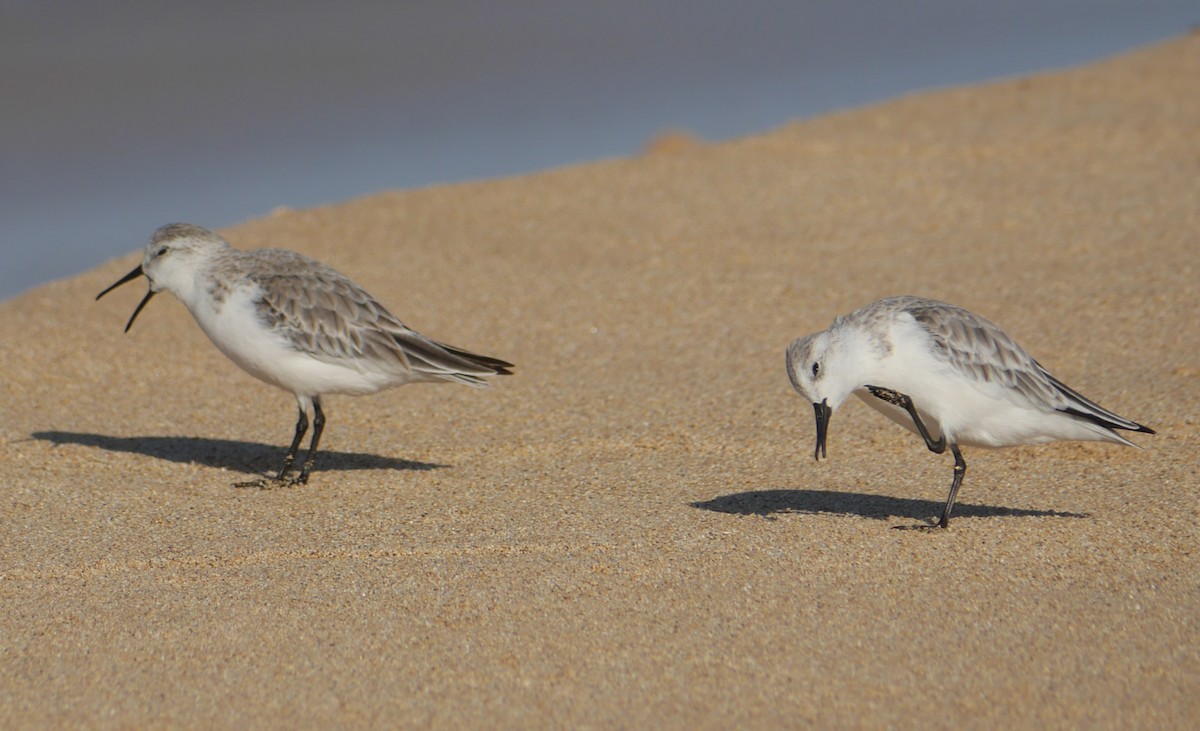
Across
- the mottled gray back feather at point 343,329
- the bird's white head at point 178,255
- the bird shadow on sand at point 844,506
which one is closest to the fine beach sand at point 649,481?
the bird shadow on sand at point 844,506

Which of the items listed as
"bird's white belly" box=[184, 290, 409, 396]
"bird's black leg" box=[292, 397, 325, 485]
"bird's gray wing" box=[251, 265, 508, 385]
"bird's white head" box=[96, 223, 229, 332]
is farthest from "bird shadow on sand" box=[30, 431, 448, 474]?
"bird's white head" box=[96, 223, 229, 332]

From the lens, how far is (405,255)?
34.2 ft

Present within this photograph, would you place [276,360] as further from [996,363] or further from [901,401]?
[996,363]

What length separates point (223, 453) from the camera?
24.8ft

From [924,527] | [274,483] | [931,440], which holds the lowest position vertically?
[274,483]

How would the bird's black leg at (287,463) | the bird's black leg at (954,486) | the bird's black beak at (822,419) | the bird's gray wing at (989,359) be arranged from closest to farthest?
the bird's black beak at (822,419) → the bird's gray wing at (989,359) → the bird's black leg at (954,486) → the bird's black leg at (287,463)

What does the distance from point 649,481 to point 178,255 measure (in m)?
2.80

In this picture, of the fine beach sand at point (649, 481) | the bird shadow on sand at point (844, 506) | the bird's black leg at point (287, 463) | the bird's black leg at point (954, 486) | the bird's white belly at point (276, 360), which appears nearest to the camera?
the fine beach sand at point (649, 481)

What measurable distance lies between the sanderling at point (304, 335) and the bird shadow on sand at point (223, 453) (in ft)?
1.00

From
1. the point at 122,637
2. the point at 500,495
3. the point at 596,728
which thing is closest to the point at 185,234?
the point at 500,495

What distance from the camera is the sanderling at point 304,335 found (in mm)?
6855

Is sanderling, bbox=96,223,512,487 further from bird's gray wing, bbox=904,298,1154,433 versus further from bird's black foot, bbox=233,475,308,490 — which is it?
bird's gray wing, bbox=904,298,1154,433

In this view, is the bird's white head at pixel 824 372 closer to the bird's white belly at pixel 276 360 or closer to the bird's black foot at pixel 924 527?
the bird's black foot at pixel 924 527

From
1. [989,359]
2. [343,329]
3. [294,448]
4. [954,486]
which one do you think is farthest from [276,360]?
[989,359]
